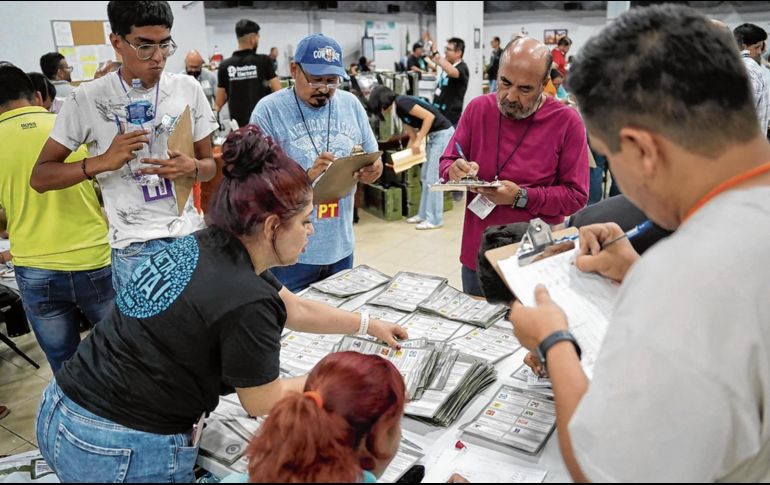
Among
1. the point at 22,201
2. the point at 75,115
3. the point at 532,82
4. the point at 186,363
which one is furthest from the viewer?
the point at 22,201

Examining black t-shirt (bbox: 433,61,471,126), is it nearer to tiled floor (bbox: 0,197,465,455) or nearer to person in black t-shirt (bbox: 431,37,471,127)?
person in black t-shirt (bbox: 431,37,471,127)

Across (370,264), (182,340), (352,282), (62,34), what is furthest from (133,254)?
(62,34)

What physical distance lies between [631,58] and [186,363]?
3.50 feet

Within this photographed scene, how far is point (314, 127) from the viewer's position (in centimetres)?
254

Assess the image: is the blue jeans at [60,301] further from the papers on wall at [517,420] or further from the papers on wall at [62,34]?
the papers on wall at [62,34]

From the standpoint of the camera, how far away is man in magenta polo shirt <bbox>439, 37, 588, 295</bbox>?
88.6 inches

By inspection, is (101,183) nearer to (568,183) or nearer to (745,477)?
(568,183)

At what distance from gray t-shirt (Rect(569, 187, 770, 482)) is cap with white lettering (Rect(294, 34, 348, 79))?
194 centimetres

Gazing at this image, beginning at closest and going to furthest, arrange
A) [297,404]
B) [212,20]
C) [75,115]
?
[297,404]
[75,115]
[212,20]

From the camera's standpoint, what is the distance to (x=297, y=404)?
100cm

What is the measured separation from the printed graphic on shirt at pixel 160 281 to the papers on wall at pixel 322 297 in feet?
2.82

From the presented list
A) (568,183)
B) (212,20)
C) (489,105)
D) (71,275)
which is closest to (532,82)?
(489,105)

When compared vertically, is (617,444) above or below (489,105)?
below

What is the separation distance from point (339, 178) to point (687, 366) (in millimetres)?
1804
